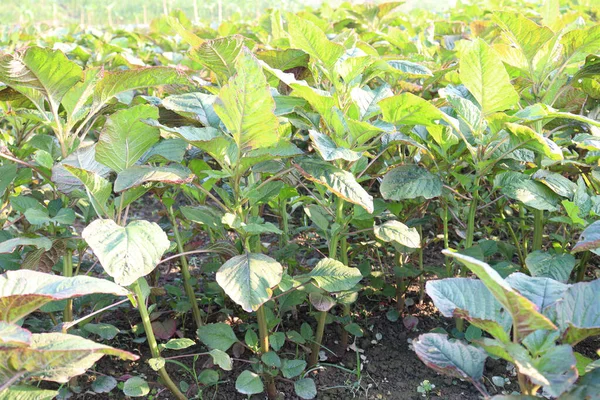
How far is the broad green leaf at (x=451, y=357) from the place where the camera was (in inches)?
49.8

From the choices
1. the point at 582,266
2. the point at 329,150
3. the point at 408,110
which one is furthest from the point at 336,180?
the point at 582,266

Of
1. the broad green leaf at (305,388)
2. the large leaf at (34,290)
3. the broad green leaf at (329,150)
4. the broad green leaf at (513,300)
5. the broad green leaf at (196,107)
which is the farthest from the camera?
the broad green leaf at (305,388)

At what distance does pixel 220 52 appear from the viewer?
175 centimetres

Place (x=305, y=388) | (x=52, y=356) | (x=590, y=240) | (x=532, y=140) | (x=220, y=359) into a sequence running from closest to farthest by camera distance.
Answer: (x=52, y=356), (x=590, y=240), (x=532, y=140), (x=220, y=359), (x=305, y=388)

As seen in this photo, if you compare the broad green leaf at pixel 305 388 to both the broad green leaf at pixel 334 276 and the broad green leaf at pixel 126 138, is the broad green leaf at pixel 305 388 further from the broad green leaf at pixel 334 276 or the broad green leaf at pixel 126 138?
the broad green leaf at pixel 126 138

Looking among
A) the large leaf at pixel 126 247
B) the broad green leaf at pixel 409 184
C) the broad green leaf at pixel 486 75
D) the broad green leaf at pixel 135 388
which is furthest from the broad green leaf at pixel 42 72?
the broad green leaf at pixel 486 75

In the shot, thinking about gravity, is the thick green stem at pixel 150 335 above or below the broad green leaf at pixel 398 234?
below

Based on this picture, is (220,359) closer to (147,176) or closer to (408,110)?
(147,176)

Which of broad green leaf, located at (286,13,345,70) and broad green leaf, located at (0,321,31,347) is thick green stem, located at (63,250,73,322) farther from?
broad green leaf, located at (286,13,345,70)

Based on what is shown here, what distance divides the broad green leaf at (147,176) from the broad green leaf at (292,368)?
68 cm

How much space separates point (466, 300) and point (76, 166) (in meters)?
1.07

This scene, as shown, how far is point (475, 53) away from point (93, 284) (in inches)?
44.6

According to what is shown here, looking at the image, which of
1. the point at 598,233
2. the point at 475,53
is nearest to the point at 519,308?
the point at 598,233

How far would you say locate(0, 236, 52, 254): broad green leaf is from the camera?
1517 mm
